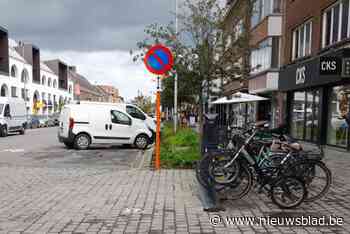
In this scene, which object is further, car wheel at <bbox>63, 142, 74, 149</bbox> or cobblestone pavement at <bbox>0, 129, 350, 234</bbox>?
car wheel at <bbox>63, 142, 74, 149</bbox>

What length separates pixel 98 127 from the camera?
12461 millimetres

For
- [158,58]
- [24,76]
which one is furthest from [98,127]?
[24,76]

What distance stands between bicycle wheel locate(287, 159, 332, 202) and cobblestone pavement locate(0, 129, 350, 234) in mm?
179

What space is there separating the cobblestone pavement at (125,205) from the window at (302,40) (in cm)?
937

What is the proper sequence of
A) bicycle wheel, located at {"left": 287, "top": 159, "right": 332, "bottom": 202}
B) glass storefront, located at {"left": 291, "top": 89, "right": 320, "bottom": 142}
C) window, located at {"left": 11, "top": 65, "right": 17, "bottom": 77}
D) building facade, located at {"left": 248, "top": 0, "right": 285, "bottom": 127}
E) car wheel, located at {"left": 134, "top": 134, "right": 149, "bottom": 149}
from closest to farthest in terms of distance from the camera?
bicycle wheel, located at {"left": 287, "top": 159, "right": 332, "bottom": 202} → car wheel, located at {"left": 134, "top": 134, "right": 149, "bottom": 149} → glass storefront, located at {"left": 291, "top": 89, "right": 320, "bottom": 142} → building facade, located at {"left": 248, "top": 0, "right": 285, "bottom": 127} → window, located at {"left": 11, "top": 65, "right": 17, "bottom": 77}

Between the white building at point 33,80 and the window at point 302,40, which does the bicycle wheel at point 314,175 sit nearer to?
the window at point 302,40

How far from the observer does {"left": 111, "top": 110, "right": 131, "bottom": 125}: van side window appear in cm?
1263

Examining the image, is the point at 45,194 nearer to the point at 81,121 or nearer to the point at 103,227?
the point at 103,227

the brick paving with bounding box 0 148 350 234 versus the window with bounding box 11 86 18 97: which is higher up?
the window with bounding box 11 86 18 97

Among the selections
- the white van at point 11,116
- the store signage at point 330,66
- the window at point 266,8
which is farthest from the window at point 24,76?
the store signage at point 330,66

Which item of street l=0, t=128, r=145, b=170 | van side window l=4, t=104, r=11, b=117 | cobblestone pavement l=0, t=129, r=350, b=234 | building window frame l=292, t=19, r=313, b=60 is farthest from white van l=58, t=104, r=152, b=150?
van side window l=4, t=104, r=11, b=117

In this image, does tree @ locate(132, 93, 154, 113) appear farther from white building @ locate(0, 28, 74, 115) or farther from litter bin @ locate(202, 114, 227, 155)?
litter bin @ locate(202, 114, 227, 155)

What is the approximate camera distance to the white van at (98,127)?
1227cm

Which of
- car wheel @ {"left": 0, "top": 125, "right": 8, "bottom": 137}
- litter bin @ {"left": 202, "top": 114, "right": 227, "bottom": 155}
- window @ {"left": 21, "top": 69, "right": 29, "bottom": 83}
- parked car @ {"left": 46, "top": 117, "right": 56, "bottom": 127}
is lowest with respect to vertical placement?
parked car @ {"left": 46, "top": 117, "right": 56, "bottom": 127}
